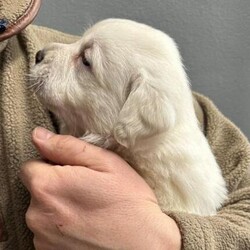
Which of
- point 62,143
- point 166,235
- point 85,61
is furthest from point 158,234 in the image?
point 85,61

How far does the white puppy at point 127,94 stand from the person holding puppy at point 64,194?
4 centimetres

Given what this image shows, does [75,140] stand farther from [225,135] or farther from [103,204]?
[225,135]

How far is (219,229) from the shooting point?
1.07m

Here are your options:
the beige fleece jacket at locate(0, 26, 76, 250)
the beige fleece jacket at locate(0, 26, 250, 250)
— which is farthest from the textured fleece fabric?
the beige fleece jacket at locate(0, 26, 76, 250)

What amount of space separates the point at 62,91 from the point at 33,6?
0.54ft

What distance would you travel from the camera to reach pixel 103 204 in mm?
1004

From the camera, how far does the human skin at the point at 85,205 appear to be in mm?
991

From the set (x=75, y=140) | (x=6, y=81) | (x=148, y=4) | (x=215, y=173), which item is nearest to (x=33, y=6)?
(x=6, y=81)

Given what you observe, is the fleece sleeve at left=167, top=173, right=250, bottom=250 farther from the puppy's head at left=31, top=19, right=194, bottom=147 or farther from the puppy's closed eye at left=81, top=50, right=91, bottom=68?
the puppy's closed eye at left=81, top=50, right=91, bottom=68

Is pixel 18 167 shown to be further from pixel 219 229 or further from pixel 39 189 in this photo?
pixel 219 229

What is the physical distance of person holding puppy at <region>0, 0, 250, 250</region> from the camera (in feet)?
3.26

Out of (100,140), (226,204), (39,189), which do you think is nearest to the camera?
(39,189)

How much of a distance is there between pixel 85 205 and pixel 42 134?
147 mm

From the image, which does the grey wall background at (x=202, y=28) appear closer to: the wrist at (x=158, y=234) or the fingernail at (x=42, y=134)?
the fingernail at (x=42, y=134)
